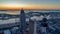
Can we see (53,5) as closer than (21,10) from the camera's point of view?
No

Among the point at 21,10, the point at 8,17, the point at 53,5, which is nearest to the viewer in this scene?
the point at 21,10

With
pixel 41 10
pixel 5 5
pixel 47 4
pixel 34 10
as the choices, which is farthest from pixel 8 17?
pixel 47 4

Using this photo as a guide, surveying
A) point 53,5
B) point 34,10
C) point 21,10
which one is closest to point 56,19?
point 53,5

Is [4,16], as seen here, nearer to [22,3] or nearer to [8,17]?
[8,17]

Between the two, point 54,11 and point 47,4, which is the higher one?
point 47,4

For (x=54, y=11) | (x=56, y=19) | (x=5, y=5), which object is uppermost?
(x=5, y=5)

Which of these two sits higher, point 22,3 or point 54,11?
point 22,3

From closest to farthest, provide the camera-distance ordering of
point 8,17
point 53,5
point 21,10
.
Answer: point 21,10 < point 8,17 < point 53,5

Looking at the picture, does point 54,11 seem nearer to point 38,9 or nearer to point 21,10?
point 38,9

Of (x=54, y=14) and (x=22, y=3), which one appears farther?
(x=54, y=14)
